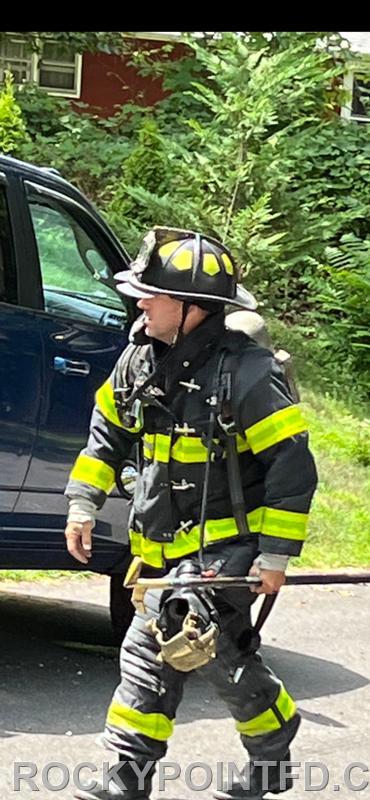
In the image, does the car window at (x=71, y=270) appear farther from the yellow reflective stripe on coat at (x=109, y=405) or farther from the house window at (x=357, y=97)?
the house window at (x=357, y=97)

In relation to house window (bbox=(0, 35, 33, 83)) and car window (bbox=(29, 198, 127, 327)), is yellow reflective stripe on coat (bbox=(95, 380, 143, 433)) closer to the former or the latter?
car window (bbox=(29, 198, 127, 327))

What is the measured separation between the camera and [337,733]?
17.6 feet

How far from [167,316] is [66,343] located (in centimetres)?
128

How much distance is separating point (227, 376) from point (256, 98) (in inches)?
395

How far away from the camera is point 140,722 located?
407 cm

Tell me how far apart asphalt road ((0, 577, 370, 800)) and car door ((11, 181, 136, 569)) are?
1.94 ft

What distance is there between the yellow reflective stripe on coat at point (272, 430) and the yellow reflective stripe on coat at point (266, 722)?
2.65 feet

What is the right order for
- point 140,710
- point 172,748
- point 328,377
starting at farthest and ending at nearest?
point 328,377 < point 172,748 < point 140,710

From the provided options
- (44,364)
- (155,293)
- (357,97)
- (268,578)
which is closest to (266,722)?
(268,578)

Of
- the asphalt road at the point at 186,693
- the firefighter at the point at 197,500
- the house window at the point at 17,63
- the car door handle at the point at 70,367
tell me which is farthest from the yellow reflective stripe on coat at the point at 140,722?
the house window at the point at 17,63

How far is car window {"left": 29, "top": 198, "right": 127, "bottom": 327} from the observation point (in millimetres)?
5566
